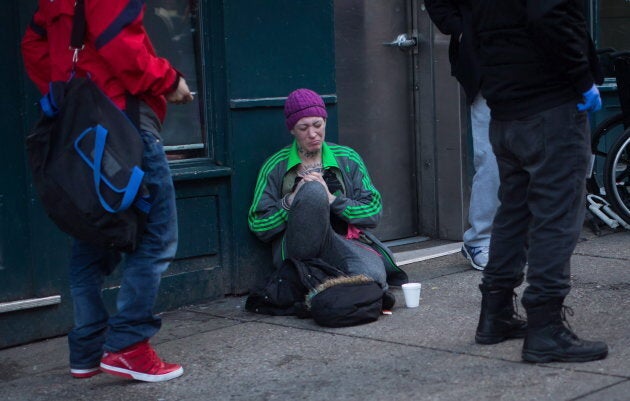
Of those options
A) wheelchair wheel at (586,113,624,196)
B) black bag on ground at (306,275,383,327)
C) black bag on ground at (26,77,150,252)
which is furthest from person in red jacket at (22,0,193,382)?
wheelchair wheel at (586,113,624,196)

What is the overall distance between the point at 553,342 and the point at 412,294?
128 cm

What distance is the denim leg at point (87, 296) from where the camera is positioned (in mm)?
4426

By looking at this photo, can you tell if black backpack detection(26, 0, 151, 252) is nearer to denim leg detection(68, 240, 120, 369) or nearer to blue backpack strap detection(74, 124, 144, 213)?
blue backpack strap detection(74, 124, 144, 213)

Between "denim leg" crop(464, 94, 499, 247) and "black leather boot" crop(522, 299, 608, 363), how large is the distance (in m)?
1.96

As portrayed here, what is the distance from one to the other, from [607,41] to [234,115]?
4281 mm

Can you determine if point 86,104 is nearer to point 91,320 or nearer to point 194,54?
point 91,320

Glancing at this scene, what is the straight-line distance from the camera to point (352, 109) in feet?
24.0

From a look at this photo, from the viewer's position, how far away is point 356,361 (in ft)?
15.4

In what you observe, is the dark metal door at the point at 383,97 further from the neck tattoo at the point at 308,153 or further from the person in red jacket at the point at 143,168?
the person in red jacket at the point at 143,168

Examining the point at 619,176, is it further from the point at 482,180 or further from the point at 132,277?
the point at 132,277

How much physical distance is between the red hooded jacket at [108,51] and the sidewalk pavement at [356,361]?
3.71 ft

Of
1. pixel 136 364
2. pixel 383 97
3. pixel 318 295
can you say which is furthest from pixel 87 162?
pixel 383 97

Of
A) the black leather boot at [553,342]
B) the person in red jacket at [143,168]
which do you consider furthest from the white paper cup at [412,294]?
the person in red jacket at [143,168]

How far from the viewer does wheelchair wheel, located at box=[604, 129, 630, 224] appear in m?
7.33
